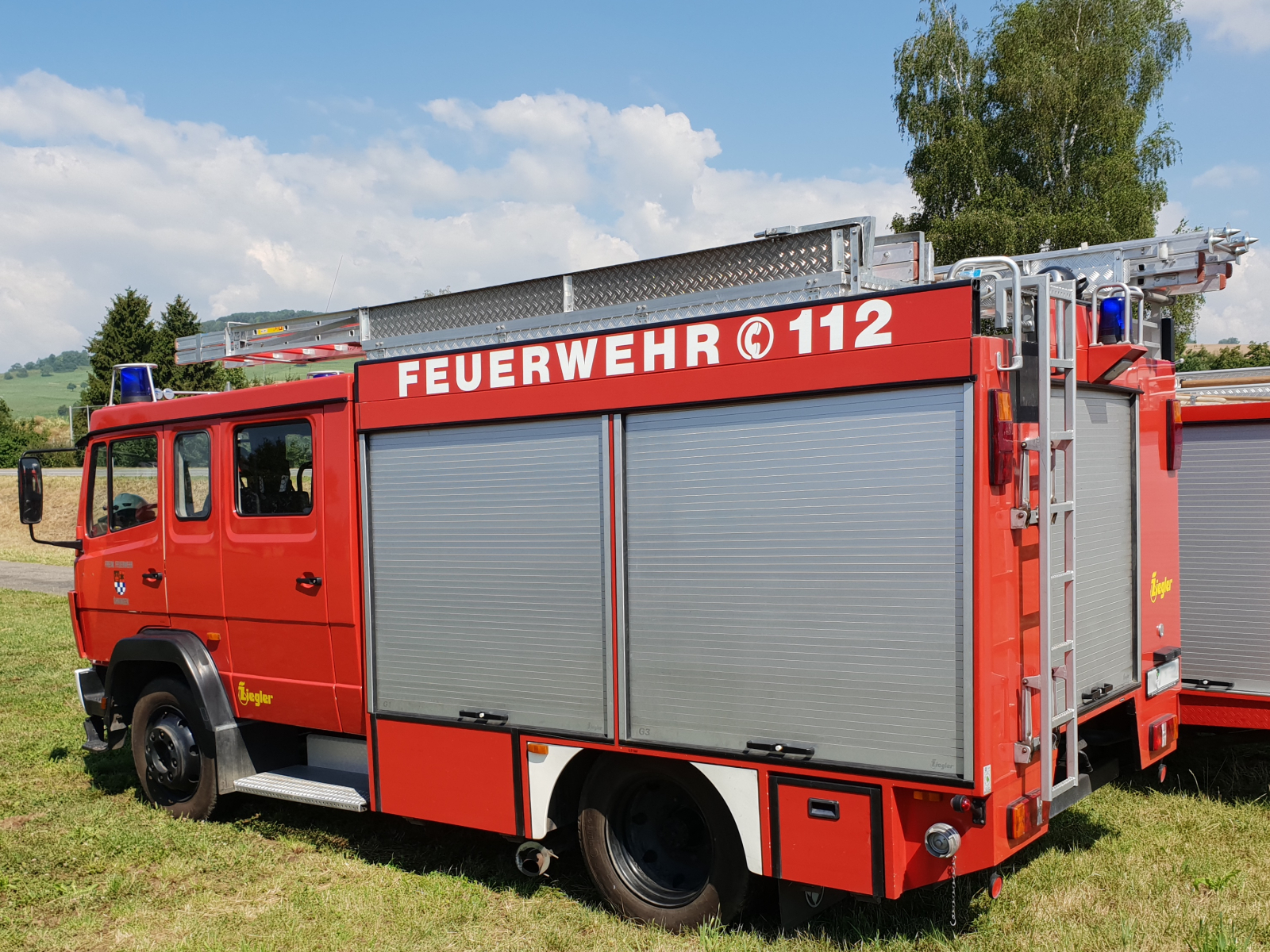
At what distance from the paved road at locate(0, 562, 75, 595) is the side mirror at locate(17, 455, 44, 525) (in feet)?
48.1

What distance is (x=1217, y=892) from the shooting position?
4828mm

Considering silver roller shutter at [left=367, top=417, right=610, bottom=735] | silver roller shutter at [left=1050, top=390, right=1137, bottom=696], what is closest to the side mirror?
silver roller shutter at [left=367, top=417, right=610, bottom=735]

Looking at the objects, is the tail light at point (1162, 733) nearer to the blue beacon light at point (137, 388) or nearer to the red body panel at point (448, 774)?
the red body panel at point (448, 774)

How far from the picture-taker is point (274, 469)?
605 centimetres

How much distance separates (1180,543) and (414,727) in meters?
4.70

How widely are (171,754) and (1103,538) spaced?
5.60 metres

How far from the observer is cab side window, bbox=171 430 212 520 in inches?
254

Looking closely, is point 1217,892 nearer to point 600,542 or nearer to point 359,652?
point 600,542

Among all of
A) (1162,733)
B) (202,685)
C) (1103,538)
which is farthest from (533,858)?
(1162,733)

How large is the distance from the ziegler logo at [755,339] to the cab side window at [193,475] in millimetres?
3639

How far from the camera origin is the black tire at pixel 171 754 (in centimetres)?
647

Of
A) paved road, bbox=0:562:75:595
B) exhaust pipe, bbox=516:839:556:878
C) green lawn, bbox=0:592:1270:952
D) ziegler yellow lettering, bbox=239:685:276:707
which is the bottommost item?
paved road, bbox=0:562:75:595

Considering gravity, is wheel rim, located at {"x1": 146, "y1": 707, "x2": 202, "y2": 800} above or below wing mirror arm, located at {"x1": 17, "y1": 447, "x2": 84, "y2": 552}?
below

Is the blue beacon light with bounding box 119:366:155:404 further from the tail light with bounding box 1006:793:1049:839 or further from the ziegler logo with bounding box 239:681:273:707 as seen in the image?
the tail light with bounding box 1006:793:1049:839
